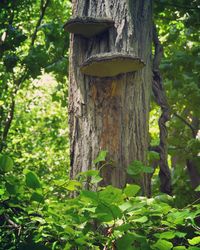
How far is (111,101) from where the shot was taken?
357 cm

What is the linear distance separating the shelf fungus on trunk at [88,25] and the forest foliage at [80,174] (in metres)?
0.86

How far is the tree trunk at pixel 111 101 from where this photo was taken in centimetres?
356

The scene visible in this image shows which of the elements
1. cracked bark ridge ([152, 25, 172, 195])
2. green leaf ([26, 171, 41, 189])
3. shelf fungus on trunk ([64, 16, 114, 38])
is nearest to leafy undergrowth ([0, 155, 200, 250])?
green leaf ([26, 171, 41, 189])

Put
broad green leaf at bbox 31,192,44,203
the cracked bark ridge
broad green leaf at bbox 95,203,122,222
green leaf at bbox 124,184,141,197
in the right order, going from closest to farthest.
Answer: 1. broad green leaf at bbox 95,203,122,222
2. broad green leaf at bbox 31,192,44,203
3. green leaf at bbox 124,184,141,197
4. the cracked bark ridge

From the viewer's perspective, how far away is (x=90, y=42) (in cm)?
375

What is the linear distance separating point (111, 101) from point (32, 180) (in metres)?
1.94

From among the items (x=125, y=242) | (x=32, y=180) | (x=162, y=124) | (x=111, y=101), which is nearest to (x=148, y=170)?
(x=111, y=101)

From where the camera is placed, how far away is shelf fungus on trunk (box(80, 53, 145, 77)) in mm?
3359

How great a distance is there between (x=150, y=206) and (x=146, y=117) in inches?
70.6

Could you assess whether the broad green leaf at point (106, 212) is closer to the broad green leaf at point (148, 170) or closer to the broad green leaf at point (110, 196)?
the broad green leaf at point (110, 196)

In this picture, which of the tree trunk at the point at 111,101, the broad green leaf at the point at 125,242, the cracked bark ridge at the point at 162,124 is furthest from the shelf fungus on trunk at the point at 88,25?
the broad green leaf at the point at 125,242

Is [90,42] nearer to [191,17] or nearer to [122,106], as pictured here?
[122,106]

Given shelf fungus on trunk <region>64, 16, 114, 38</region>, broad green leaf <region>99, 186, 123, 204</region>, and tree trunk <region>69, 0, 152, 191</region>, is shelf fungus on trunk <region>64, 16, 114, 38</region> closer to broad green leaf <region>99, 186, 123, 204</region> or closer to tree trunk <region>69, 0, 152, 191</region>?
tree trunk <region>69, 0, 152, 191</region>

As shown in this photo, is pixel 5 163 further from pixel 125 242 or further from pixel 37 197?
pixel 125 242
